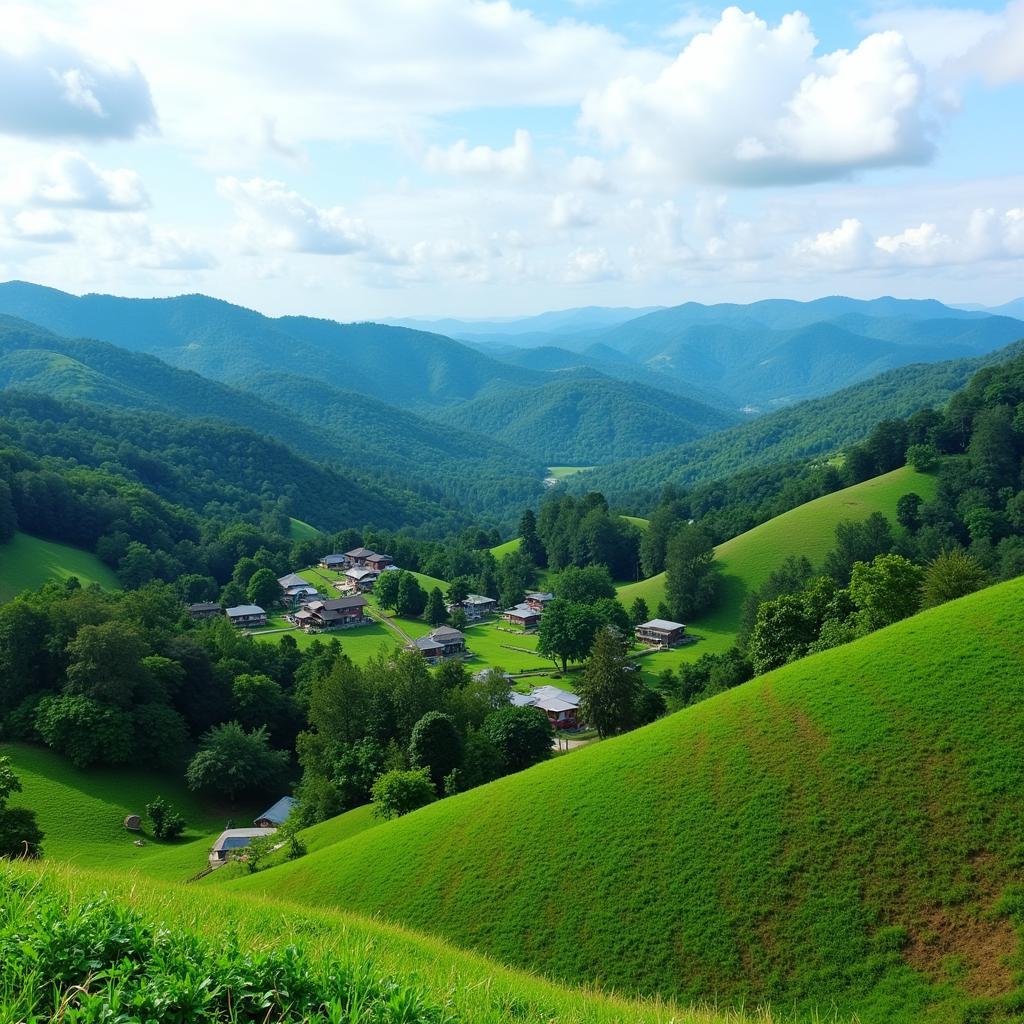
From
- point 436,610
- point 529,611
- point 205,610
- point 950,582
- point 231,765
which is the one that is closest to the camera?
point 950,582

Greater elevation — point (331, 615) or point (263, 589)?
point (263, 589)

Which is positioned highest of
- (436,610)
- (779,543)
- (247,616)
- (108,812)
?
(779,543)

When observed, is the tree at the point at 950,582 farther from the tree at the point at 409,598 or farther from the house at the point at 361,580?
the house at the point at 361,580

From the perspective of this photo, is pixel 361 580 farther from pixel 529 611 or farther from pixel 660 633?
pixel 660 633

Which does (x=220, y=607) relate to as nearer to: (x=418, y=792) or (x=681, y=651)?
(x=681, y=651)

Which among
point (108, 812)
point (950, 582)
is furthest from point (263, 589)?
point (950, 582)

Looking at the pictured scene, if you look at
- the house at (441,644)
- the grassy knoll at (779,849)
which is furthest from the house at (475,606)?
the grassy knoll at (779,849)

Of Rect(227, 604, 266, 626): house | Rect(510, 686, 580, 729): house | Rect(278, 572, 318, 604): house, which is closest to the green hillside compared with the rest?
Rect(510, 686, 580, 729): house
